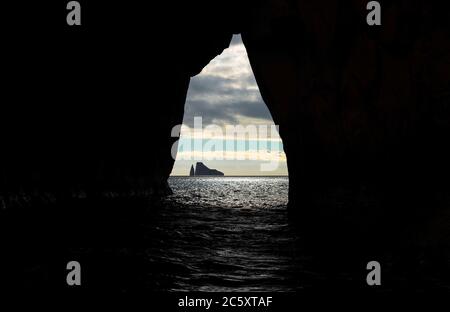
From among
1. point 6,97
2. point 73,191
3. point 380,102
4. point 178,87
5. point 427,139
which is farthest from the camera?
point 178,87

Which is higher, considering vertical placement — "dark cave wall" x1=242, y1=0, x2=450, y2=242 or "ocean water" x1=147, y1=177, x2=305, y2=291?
"dark cave wall" x1=242, y1=0, x2=450, y2=242

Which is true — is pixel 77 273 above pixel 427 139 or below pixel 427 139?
below

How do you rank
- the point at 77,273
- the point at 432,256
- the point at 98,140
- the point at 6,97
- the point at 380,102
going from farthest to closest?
the point at 98,140
the point at 6,97
the point at 380,102
the point at 432,256
the point at 77,273

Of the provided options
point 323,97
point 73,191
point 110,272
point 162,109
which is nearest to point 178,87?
point 162,109

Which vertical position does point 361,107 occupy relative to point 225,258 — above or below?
above

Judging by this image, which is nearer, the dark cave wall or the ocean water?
the ocean water

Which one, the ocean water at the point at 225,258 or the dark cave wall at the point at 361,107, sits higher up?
the dark cave wall at the point at 361,107

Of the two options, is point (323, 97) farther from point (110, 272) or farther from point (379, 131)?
point (110, 272)

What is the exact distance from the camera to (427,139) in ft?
44.8

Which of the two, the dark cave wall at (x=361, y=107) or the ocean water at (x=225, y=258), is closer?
the ocean water at (x=225, y=258)

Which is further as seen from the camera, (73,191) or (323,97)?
(73,191)

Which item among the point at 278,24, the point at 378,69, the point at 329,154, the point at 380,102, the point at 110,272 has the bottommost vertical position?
the point at 110,272

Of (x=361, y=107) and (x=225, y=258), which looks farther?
(x=361, y=107)

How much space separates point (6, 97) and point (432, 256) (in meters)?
20.8
